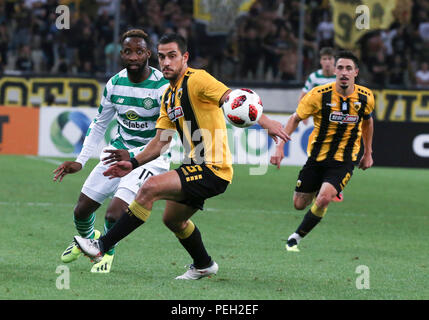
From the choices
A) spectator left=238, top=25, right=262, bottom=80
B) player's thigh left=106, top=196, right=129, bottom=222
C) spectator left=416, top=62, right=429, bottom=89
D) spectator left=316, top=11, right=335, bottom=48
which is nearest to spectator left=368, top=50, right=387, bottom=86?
spectator left=416, top=62, right=429, bottom=89

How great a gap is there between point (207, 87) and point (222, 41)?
13195mm

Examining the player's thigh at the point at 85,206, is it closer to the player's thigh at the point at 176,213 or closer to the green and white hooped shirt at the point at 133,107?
the green and white hooped shirt at the point at 133,107

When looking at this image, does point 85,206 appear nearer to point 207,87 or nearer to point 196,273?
point 196,273

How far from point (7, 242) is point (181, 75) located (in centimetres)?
304

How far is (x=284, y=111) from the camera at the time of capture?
63.1 feet

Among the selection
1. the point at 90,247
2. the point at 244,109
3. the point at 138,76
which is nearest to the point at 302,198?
the point at 138,76

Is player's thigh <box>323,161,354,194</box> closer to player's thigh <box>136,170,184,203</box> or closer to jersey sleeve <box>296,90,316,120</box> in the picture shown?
jersey sleeve <box>296,90,316,120</box>

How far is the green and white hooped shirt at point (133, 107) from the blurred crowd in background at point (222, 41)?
36.8ft

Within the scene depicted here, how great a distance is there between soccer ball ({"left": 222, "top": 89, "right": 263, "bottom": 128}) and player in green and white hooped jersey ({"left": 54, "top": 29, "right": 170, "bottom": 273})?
177cm

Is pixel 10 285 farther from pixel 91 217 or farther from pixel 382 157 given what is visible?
pixel 382 157

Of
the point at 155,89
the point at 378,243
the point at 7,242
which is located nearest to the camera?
the point at 155,89

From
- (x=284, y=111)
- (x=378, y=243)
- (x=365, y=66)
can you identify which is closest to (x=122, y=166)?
(x=378, y=243)

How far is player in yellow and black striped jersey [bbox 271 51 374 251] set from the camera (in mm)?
9492

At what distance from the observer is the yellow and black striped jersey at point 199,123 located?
6.70m
